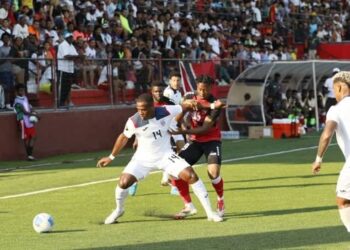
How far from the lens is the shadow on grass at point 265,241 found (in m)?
10.7

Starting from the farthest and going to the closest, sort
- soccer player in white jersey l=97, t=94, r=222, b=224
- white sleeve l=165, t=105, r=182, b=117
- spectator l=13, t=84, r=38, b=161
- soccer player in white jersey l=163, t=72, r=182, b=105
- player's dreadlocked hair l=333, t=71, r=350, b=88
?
spectator l=13, t=84, r=38, b=161, soccer player in white jersey l=163, t=72, r=182, b=105, white sleeve l=165, t=105, r=182, b=117, soccer player in white jersey l=97, t=94, r=222, b=224, player's dreadlocked hair l=333, t=71, r=350, b=88

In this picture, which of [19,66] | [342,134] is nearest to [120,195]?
[342,134]

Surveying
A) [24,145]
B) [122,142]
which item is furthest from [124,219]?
[24,145]

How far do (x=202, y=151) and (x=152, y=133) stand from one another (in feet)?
4.63

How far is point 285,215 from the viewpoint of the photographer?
1309 centimetres

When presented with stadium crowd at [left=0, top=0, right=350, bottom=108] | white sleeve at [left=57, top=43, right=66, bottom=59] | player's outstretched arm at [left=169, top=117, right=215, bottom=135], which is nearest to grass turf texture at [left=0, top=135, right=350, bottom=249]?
player's outstretched arm at [left=169, top=117, right=215, bottom=135]

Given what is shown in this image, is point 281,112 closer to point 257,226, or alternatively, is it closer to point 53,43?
point 53,43

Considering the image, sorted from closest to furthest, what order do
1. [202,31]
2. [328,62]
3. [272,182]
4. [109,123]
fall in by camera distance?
[272,182]
[109,123]
[328,62]
[202,31]

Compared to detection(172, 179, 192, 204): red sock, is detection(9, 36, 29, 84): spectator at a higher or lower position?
higher

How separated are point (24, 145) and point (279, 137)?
8584 mm

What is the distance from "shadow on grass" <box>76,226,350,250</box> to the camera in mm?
10734

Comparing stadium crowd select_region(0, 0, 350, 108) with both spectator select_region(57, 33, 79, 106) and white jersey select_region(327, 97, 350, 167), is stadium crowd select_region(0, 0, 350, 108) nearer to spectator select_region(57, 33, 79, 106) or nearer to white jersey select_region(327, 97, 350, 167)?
spectator select_region(57, 33, 79, 106)

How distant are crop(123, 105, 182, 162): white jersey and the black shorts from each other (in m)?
0.97

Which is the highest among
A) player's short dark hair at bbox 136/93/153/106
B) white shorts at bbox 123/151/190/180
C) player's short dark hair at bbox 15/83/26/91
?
player's short dark hair at bbox 136/93/153/106
